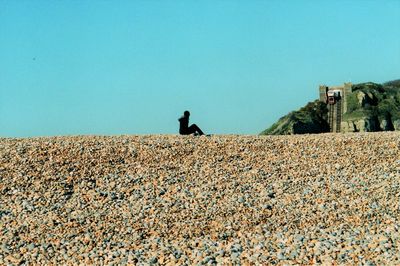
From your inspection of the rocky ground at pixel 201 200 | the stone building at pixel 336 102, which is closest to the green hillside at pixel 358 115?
the stone building at pixel 336 102

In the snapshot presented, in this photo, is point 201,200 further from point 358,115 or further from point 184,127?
point 358,115

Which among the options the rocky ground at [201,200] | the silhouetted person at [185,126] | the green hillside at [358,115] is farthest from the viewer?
the green hillside at [358,115]

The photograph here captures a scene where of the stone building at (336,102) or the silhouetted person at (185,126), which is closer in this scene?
the silhouetted person at (185,126)

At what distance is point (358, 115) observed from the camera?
102 feet

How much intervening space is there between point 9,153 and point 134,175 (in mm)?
3686

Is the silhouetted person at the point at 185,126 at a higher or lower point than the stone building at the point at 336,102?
lower

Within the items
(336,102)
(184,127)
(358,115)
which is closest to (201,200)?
(184,127)

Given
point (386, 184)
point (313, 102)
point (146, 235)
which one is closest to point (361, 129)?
point (313, 102)

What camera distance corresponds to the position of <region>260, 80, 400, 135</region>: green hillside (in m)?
30.2

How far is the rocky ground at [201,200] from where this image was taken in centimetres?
1231

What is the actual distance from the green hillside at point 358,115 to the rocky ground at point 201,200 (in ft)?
34.9

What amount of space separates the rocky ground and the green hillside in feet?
34.9

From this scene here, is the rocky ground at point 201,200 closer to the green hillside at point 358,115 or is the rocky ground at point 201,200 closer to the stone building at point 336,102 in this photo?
the green hillside at point 358,115

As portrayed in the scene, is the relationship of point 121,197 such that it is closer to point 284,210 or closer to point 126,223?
point 126,223
